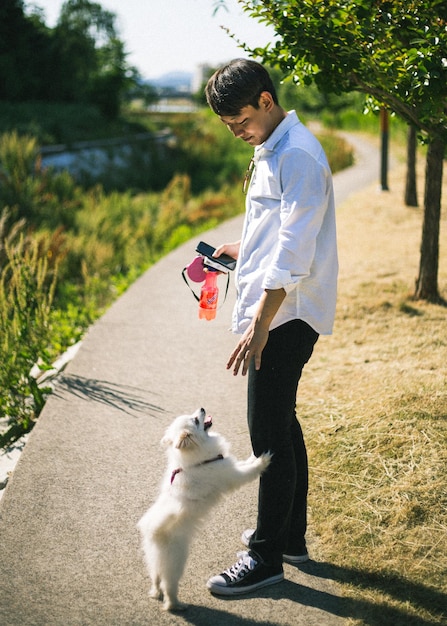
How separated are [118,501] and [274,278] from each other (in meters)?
2.04

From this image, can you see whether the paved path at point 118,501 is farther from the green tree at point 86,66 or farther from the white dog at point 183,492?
the green tree at point 86,66

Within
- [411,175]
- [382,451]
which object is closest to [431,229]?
[382,451]

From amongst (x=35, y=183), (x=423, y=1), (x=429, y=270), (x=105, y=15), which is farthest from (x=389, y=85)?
(x=105, y=15)

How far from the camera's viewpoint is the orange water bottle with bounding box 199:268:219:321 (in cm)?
374

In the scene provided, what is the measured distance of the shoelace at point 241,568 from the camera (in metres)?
3.24

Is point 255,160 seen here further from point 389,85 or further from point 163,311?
point 163,311

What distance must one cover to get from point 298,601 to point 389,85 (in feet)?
12.1

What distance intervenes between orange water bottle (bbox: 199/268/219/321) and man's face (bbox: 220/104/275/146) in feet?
2.87

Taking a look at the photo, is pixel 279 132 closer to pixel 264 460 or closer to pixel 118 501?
pixel 264 460

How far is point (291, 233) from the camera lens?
108 inches

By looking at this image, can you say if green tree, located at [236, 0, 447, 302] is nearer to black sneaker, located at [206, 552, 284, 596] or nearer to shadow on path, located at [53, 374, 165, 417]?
shadow on path, located at [53, 374, 165, 417]

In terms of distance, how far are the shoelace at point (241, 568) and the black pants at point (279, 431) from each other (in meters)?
0.05

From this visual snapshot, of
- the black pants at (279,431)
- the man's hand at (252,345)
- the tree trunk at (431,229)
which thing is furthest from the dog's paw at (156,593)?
the tree trunk at (431,229)

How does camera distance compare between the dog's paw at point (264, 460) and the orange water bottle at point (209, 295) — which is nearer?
the dog's paw at point (264, 460)
